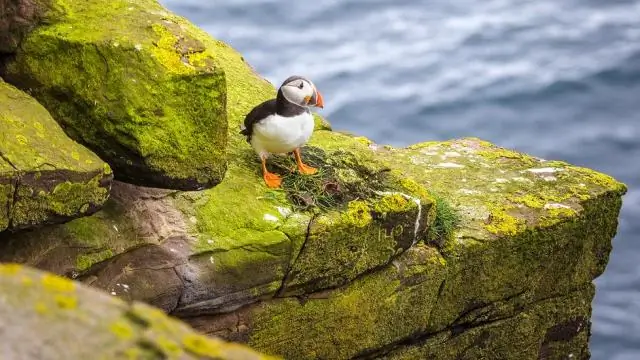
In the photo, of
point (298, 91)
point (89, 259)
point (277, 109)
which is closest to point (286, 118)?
point (277, 109)

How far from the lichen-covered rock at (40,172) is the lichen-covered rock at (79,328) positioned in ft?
10.5

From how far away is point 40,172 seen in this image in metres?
5.62

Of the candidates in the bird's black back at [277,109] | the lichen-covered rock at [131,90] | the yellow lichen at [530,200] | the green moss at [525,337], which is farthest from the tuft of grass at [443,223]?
the lichen-covered rock at [131,90]

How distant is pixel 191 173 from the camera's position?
636 centimetres

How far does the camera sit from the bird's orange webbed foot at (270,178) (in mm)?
7258

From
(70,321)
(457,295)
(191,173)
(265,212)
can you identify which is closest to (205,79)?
(191,173)

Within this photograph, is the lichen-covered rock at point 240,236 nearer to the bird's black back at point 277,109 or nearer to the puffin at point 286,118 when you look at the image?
the puffin at point 286,118

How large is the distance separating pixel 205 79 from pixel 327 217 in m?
1.35

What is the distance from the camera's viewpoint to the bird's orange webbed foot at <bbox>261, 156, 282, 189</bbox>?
7258mm

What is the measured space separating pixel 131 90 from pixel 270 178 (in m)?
1.48

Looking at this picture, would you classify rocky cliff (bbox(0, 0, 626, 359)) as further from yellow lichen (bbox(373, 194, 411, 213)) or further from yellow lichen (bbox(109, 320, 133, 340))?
yellow lichen (bbox(109, 320, 133, 340))

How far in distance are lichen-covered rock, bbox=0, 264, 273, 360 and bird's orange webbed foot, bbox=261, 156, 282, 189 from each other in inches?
185

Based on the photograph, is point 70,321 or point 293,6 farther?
point 293,6

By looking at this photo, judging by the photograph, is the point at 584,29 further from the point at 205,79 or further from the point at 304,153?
the point at 205,79
